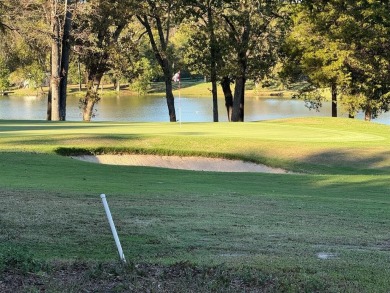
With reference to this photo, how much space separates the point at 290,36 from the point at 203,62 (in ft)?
21.7

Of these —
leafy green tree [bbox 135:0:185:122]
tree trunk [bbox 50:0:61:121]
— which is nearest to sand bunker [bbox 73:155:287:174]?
tree trunk [bbox 50:0:61:121]

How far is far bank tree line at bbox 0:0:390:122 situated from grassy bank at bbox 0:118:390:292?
2166 centimetres

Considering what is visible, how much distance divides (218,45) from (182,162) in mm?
23281

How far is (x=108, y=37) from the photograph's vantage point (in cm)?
4412

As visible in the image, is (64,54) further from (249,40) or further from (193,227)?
(193,227)

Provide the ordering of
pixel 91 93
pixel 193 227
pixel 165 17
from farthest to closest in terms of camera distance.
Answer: pixel 165 17
pixel 91 93
pixel 193 227

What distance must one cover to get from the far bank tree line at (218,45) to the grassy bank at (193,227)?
21.7 meters

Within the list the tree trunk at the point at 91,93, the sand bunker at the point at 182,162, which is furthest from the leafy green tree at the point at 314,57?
the sand bunker at the point at 182,162

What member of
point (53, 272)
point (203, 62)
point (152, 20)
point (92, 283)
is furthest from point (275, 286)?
point (152, 20)

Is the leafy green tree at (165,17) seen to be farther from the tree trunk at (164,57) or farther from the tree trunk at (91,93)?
the tree trunk at (91,93)

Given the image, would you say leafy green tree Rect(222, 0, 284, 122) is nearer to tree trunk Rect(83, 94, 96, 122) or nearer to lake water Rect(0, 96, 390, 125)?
tree trunk Rect(83, 94, 96, 122)

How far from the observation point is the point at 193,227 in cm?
804

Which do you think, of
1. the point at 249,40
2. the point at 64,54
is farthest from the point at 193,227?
the point at 249,40

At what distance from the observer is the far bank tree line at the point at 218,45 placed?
3950 centimetres
